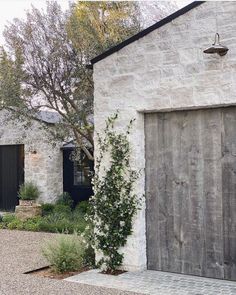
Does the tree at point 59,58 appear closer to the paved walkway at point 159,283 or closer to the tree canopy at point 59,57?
the tree canopy at point 59,57

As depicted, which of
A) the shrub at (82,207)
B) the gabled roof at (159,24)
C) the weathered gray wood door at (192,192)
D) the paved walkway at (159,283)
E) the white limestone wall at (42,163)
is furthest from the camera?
the white limestone wall at (42,163)

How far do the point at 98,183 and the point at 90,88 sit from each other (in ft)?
14.7

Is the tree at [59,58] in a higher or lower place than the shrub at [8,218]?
higher

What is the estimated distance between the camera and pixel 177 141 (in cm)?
Result: 605

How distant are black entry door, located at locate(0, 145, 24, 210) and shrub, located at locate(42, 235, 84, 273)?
8.54 m

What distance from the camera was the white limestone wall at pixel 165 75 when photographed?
18.2 feet

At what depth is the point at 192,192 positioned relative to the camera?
5922 mm

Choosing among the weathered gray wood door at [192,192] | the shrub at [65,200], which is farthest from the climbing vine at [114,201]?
the shrub at [65,200]

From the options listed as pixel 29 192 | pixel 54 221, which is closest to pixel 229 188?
pixel 54 221

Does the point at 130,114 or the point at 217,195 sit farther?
the point at 130,114

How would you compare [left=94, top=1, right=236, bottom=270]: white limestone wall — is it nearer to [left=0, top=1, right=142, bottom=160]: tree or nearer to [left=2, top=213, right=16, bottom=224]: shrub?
[left=0, top=1, right=142, bottom=160]: tree

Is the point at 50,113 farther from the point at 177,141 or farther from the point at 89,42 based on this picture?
the point at 177,141

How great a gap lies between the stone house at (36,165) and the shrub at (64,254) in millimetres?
6552

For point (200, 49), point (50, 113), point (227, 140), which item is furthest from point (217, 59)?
point (50, 113)
